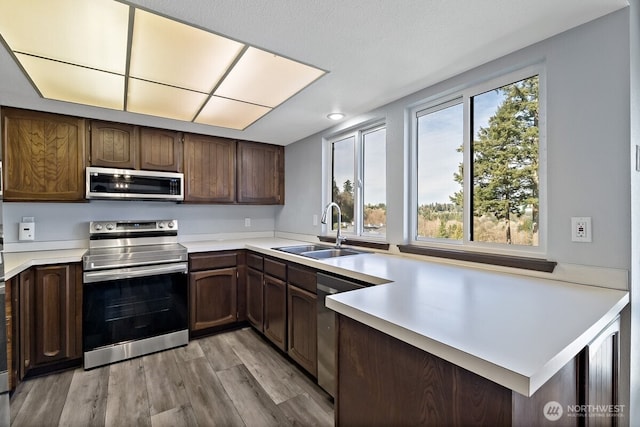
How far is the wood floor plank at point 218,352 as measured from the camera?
2.38m

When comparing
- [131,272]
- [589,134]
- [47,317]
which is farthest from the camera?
[131,272]

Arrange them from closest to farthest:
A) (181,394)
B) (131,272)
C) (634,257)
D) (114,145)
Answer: (634,257) < (181,394) < (131,272) < (114,145)

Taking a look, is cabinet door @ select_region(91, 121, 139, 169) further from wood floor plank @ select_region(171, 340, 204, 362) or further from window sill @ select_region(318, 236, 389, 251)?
window sill @ select_region(318, 236, 389, 251)

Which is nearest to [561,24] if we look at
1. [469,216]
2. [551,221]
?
[551,221]

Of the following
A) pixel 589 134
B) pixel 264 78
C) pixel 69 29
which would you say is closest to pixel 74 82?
pixel 69 29

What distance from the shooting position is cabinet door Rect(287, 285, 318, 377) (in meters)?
2.08

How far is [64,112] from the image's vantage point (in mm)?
2496

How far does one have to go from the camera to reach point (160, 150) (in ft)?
9.80

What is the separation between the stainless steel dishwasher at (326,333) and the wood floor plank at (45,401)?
5.10 ft

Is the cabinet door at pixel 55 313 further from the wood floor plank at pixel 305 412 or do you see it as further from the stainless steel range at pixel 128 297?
the wood floor plank at pixel 305 412

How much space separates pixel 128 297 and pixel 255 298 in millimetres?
1047

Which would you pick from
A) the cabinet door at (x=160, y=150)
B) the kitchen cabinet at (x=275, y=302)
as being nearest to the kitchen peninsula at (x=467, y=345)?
the kitchen cabinet at (x=275, y=302)

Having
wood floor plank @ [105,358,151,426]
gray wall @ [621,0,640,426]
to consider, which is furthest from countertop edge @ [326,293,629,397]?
wood floor plank @ [105,358,151,426]

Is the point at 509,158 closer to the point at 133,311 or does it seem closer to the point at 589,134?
the point at 589,134
